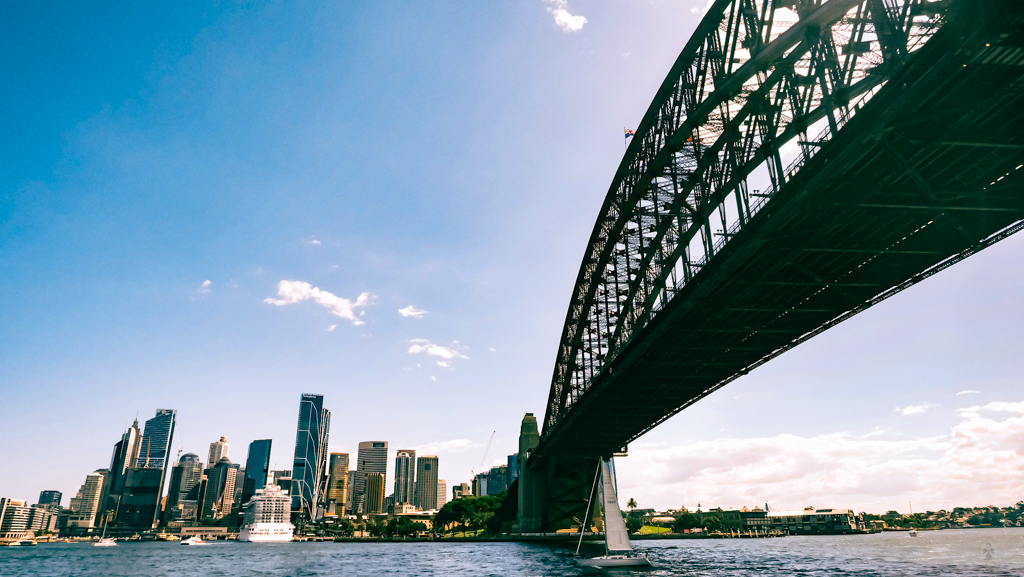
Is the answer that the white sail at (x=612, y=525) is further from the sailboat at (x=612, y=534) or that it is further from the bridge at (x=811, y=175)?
the bridge at (x=811, y=175)

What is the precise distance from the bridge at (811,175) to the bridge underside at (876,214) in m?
0.08

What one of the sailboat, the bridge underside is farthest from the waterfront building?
the bridge underside

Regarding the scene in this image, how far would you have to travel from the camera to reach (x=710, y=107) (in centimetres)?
3450

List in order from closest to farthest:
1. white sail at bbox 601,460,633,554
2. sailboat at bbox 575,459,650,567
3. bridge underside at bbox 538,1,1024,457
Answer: bridge underside at bbox 538,1,1024,457 → sailboat at bbox 575,459,650,567 → white sail at bbox 601,460,633,554

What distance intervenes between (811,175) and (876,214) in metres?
4.80

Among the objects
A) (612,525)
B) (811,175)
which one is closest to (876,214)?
(811,175)

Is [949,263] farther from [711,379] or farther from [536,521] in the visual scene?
[536,521]

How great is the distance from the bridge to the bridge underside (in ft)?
0.27

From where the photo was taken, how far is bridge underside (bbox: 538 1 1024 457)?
768 inches

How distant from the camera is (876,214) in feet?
89.7

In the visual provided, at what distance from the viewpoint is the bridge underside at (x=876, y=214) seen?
19.5 m

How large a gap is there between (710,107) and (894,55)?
13.9m

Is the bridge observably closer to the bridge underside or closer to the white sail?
the bridge underside

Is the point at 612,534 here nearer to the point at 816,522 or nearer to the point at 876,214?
the point at 876,214
